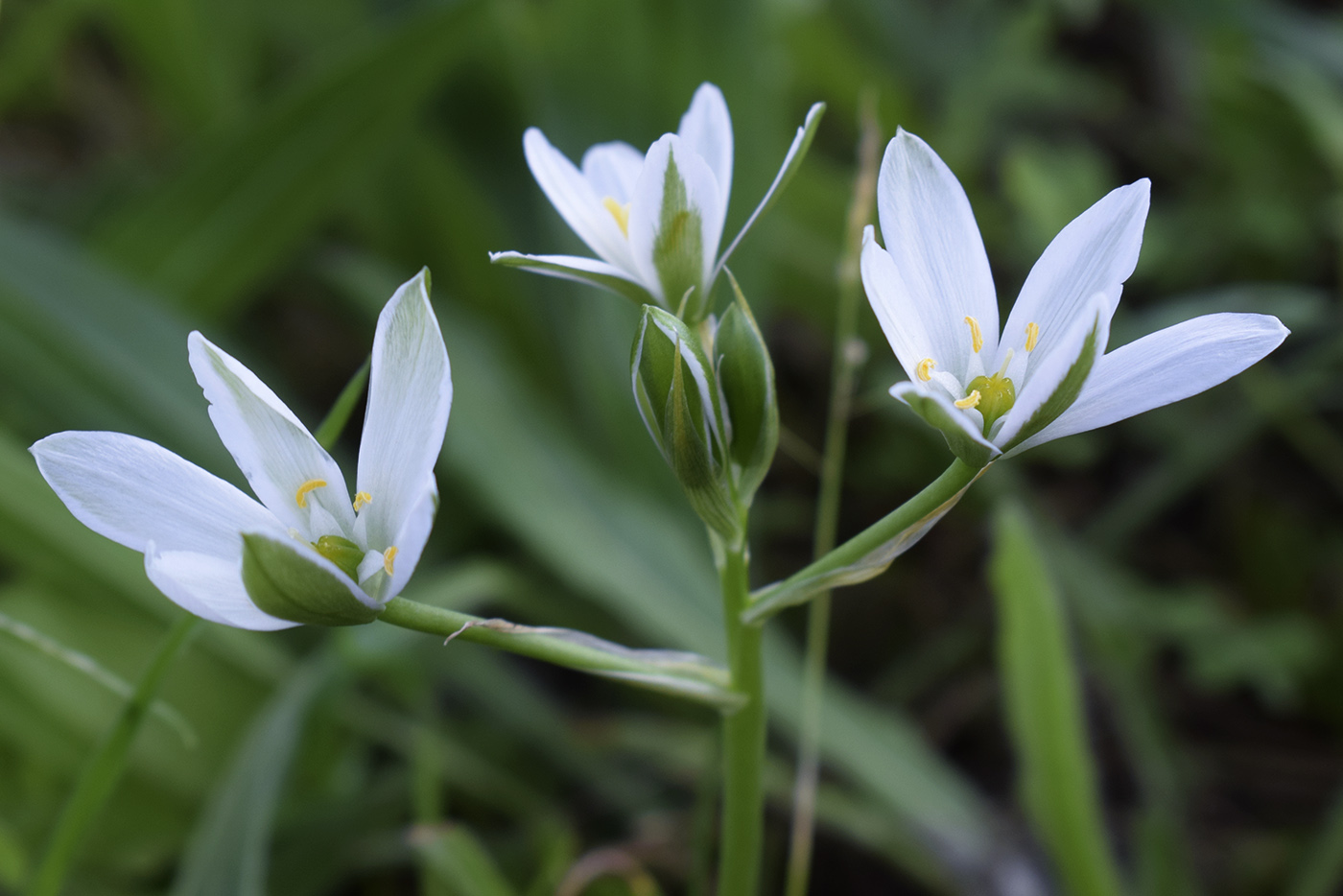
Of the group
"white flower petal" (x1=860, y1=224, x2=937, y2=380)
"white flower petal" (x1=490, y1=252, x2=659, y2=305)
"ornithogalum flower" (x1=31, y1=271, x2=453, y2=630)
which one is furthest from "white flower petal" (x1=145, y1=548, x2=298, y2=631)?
"white flower petal" (x1=860, y1=224, x2=937, y2=380)

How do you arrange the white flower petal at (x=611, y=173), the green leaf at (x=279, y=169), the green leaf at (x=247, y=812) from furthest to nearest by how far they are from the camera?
the green leaf at (x=279, y=169), the green leaf at (x=247, y=812), the white flower petal at (x=611, y=173)

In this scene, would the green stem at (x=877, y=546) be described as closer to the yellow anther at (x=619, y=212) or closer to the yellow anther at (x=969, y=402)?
the yellow anther at (x=969, y=402)

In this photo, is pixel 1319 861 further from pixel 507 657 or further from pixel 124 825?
pixel 124 825

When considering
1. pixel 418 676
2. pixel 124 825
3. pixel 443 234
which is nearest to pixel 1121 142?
pixel 443 234

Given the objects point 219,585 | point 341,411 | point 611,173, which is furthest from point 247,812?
point 611,173

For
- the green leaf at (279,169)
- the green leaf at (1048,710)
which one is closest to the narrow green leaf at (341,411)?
the green leaf at (1048,710)

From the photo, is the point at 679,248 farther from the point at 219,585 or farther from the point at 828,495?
the point at 828,495
